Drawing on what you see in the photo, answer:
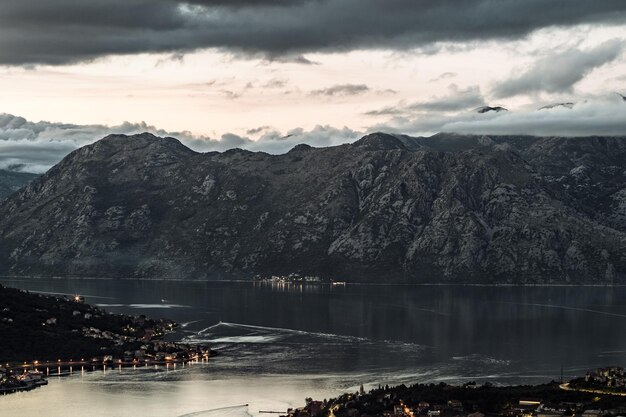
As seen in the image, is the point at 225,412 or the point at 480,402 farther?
the point at 225,412

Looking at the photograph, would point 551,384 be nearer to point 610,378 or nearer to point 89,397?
point 610,378

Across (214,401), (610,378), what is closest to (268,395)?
(214,401)

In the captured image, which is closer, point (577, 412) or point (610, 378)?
point (577, 412)

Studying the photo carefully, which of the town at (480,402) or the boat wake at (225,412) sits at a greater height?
the town at (480,402)

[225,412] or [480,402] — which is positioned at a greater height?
[480,402]

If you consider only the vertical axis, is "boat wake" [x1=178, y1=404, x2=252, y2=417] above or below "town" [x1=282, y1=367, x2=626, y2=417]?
below

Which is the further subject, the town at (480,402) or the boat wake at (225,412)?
the boat wake at (225,412)

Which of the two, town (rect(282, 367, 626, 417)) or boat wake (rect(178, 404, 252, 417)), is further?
boat wake (rect(178, 404, 252, 417))

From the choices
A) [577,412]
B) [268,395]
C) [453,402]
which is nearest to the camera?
[577,412]
